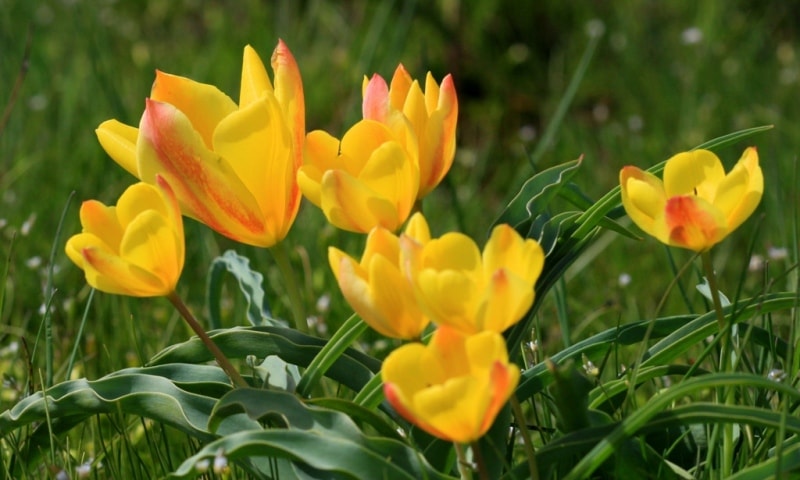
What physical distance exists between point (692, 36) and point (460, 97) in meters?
0.80

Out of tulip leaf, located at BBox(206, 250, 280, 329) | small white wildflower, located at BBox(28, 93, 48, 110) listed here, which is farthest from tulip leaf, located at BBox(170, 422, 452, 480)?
small white wildflower, located at BBox(28, 93, 48, 110)

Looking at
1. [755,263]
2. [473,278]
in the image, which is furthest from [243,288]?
[755,263]

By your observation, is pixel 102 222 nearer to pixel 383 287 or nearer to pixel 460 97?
pixel 383 287

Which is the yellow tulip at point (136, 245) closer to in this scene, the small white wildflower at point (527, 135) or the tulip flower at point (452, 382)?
the tulip flower at point (452, 382)

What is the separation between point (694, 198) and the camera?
3.45 feet

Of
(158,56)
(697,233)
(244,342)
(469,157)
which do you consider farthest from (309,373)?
(158,56)

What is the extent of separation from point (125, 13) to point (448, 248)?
4.04m

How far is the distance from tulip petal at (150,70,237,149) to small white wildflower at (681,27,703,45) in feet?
8.76

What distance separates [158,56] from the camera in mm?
4035

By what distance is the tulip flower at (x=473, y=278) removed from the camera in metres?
0.95

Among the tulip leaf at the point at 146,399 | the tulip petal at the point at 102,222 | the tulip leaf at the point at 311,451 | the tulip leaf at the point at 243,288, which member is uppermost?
the tulip petal at the point at 102,222

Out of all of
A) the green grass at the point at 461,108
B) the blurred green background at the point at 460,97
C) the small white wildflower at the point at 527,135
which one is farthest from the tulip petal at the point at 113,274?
the small white wildflower at the point at 527,135

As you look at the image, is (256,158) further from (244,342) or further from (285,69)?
(244,342)

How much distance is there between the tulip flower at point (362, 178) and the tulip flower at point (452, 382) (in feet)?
0.60
